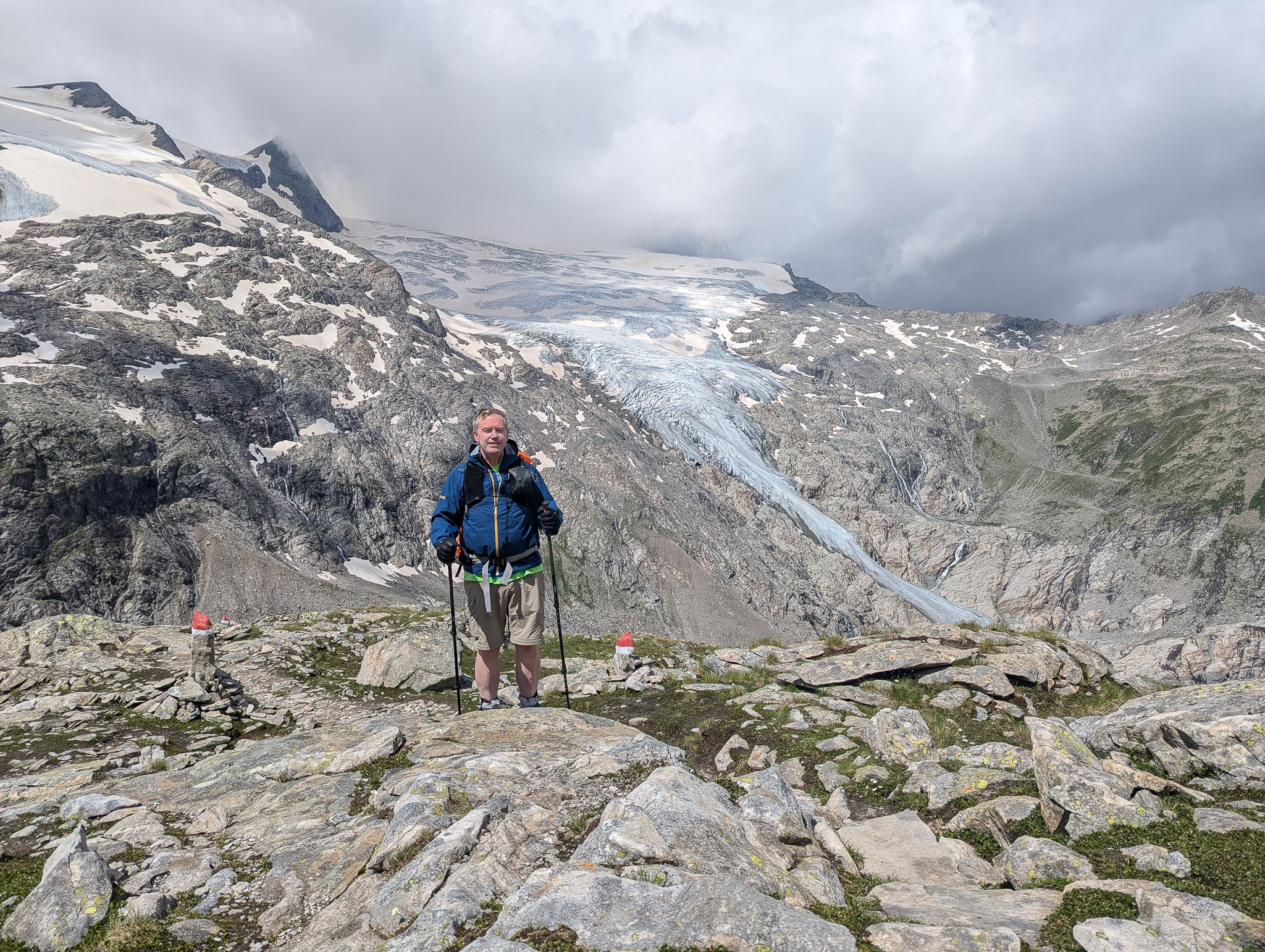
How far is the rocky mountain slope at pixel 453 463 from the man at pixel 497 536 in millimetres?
60009

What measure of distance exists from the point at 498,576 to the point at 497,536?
26.4 inches

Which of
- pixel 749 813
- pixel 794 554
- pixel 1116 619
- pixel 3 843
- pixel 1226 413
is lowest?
pixel 1116 619

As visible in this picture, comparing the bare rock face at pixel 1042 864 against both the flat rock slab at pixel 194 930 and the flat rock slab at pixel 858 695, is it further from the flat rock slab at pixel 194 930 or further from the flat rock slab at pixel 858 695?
the flat rock slab at pixel 858 695

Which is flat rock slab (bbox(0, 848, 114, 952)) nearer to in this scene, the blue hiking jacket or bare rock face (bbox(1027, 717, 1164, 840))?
the blue hiking jacket

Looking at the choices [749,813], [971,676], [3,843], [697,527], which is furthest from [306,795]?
[697,527]

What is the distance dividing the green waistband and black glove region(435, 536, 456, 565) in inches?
16.2

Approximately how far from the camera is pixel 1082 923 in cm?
444

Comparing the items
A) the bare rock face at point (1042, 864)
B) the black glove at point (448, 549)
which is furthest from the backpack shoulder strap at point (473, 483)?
the bare rock face at point (1042, 864)

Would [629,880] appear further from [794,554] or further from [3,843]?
[794,554]

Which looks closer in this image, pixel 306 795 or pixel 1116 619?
pixel 306 795

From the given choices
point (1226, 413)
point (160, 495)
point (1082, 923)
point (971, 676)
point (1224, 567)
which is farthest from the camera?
point (1226, 413)

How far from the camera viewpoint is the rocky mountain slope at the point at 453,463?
74812 millimetres

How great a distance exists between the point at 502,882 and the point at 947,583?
168m

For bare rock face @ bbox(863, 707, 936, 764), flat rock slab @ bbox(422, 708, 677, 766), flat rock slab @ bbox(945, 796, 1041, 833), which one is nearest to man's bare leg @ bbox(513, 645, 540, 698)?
flat rock slab @ bbox(422, 708, 677, 766)
